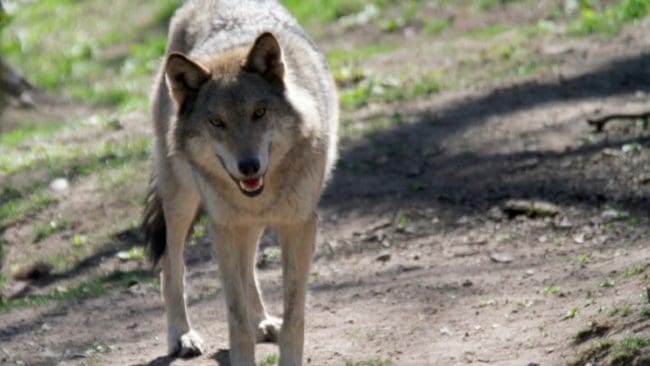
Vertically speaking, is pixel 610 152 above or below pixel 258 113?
below

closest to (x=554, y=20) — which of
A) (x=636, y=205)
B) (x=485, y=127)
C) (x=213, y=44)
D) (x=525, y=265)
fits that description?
(x=485, y=127)

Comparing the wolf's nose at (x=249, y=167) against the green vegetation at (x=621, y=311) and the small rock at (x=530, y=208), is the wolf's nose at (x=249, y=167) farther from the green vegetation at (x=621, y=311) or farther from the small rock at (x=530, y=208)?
the small rock at (x=530, y=208)

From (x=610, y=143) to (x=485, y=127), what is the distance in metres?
1.28

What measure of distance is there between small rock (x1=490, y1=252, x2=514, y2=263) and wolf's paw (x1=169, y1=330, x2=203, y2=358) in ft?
7.04

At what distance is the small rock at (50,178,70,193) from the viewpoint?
34.2 ft

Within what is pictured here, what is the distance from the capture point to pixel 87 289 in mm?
8453

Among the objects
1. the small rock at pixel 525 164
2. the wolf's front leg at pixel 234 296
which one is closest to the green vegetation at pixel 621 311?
the wolf's front leg at pixel 234 296

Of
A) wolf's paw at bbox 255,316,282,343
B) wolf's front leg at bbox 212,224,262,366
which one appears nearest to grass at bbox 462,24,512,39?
wolf's paw at bbox 255,316,282,343

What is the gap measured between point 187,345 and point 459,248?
231 cm

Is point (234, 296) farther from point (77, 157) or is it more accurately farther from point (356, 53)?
point (356, 53)

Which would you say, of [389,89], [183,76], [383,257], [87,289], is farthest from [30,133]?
[183,76]

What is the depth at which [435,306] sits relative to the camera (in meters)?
7.12

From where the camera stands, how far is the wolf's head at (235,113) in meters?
5.79

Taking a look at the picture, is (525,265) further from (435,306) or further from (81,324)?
(81,324)
